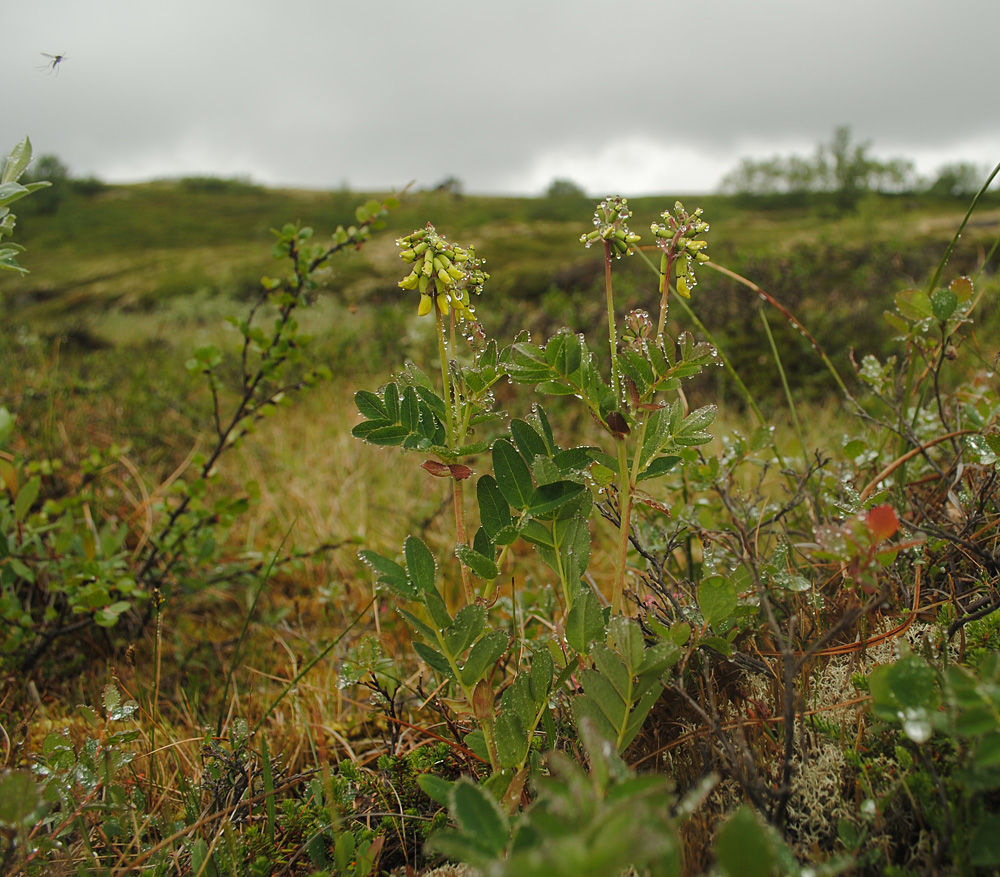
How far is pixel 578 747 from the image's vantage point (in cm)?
104

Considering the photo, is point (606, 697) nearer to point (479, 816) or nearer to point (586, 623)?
point (586, 623)

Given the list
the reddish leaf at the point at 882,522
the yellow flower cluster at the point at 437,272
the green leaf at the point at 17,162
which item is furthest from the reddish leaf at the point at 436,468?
the green leaf at the point at 17,162

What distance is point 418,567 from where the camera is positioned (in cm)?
97

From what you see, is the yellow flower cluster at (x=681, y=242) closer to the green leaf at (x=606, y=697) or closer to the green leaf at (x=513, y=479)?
the green leaf at (x=513, y=479)

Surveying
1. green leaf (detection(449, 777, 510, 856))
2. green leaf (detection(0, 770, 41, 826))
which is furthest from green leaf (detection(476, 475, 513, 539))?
green leaf (detection(0, 770, 41, 826))

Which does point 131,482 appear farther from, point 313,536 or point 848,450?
point 848,450

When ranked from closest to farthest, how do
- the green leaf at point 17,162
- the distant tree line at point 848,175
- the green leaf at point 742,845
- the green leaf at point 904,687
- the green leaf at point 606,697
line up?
the green leaf at point 742,845 → the green leaf at point 904,687 → the green leaf at point 606,697 → the green leaf at point 17,162 → the distant tree line at point 848,175

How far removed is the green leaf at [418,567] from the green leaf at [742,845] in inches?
20.5

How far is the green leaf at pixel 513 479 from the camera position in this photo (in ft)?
3.28

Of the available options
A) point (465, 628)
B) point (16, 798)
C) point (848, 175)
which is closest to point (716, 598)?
point (465, 628)

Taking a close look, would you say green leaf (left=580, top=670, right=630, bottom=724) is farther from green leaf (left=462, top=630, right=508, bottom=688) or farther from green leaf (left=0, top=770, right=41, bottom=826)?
green leaf (left=0, top=770, right=41, bottom=826)

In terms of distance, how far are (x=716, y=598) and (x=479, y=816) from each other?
52 cm

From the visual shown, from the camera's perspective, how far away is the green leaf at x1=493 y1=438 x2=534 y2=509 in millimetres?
1001

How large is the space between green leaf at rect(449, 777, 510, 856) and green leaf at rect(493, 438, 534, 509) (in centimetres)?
45
